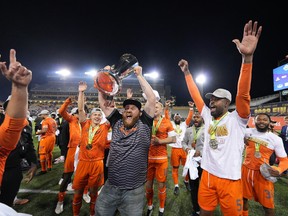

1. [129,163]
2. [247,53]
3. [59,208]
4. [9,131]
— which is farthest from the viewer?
[59,208]

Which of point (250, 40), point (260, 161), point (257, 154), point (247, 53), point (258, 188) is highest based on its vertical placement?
point (250, 40)

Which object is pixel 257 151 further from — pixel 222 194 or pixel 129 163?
pixel 129 163

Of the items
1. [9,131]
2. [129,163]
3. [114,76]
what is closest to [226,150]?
[129,163]

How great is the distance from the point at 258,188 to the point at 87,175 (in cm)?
311

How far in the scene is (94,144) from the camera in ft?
11.6

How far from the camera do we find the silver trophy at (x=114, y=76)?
2.35 meters

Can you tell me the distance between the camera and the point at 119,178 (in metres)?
2.26

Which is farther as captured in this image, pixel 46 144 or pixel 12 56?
pixel 46 144

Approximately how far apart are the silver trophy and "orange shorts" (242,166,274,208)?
2.83m

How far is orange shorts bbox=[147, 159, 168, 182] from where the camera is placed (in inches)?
152

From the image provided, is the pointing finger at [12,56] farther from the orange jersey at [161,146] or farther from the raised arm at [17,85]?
the orange jersey at [161,146]

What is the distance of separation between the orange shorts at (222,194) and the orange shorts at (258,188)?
964 millimetres

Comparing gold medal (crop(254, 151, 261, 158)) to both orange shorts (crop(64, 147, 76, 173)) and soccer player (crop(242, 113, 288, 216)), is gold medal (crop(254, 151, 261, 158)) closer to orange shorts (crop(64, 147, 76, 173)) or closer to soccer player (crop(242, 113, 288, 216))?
soccer player (crop(242, 113, 288, 216))

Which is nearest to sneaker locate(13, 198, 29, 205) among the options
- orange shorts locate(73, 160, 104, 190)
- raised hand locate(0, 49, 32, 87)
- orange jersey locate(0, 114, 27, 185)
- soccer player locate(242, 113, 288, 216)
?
orange shorts locate(73, 160, 104, 190)
